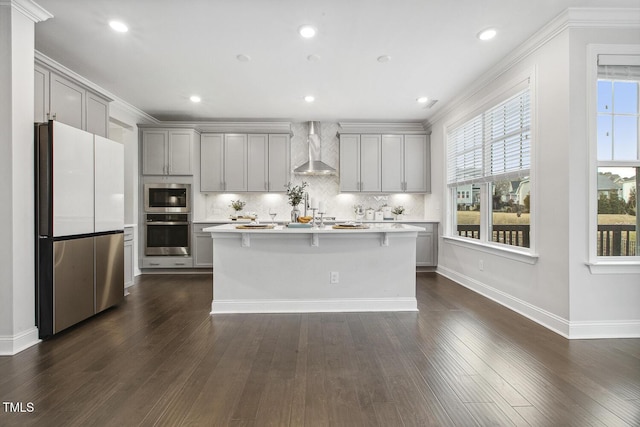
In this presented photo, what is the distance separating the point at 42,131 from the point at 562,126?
4.52 m

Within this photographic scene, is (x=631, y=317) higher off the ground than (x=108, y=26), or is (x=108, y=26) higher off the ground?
(x=108, y=26)

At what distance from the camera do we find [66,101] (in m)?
3.38

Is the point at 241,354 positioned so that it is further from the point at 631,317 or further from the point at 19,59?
the point at 631,317

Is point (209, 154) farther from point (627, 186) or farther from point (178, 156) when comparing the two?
point (627, 186)

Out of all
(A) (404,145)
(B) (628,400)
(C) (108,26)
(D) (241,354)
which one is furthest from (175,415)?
(A) (404,145)

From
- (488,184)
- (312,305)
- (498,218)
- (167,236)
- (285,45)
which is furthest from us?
(167,236)

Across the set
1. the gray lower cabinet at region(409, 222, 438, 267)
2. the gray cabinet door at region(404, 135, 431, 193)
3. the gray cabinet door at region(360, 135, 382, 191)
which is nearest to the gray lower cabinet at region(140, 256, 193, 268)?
the gray cabinet door at region(360, 135, 382, 191)

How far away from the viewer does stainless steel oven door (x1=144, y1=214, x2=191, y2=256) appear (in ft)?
18.3

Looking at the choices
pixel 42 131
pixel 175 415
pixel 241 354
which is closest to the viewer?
pixel 175 415

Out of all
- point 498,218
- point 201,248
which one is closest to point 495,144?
point 498,218

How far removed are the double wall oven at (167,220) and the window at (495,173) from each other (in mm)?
4535

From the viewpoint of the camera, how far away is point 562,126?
2881 mm

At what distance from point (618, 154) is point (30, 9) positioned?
5.10 m

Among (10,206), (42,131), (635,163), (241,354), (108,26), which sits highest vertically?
(108,26)
